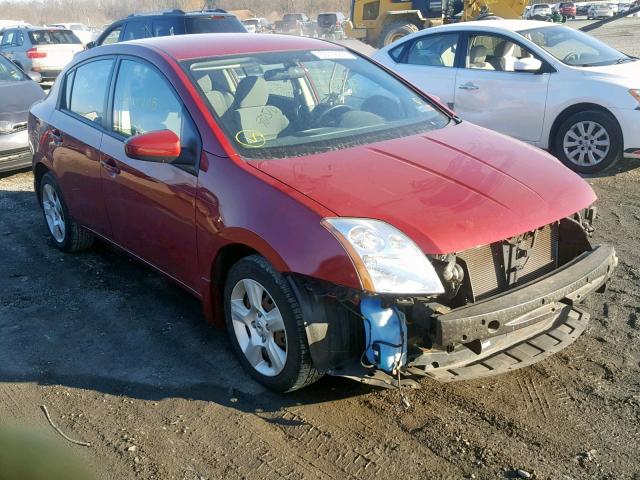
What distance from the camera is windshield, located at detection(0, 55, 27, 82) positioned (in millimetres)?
9727

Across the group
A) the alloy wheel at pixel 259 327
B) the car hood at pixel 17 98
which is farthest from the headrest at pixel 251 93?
the car hood at pixel 17 98

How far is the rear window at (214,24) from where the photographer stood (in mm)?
11914

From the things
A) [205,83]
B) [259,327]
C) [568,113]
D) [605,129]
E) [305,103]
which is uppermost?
[205,83]

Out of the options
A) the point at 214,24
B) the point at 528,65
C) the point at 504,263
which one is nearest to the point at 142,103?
the point at 504,263

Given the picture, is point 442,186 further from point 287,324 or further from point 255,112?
point 255,112

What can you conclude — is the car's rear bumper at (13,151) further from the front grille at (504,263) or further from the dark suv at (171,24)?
the front grille at (504,263)

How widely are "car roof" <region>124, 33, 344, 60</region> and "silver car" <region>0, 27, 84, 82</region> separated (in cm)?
1452

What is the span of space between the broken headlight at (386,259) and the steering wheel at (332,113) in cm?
119

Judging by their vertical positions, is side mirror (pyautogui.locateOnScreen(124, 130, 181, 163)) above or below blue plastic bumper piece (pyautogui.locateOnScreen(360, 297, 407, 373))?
above

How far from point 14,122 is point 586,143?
22.2 feet

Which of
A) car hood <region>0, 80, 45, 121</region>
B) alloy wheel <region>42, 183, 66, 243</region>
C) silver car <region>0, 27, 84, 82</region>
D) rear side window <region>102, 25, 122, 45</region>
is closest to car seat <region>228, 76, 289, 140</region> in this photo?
alloy wheel <region>42, 183, 66, 243</region>

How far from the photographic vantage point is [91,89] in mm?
4957

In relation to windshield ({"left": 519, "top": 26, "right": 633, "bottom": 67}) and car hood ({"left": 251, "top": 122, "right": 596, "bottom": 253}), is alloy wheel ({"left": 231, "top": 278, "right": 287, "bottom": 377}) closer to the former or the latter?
car hood ({"left": 251, "top": 122, "right": 596, "bottom": 253})

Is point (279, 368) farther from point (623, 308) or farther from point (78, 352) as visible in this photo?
point (623, 308)
